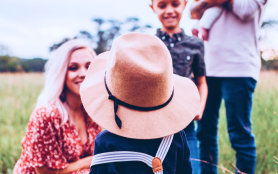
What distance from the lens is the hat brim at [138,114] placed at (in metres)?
0.94

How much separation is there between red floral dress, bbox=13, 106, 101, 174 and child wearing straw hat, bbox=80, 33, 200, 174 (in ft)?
2.62

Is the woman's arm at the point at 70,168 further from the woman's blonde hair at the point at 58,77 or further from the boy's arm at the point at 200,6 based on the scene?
the boy's arm at the point at 200,6

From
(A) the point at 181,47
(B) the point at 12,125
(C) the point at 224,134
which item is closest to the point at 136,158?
(A) the point at 181,47

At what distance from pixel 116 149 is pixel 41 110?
41.3 inches

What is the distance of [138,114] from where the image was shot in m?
0.98

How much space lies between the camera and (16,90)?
20.8 ft

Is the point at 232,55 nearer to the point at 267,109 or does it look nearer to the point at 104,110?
the point at 104,110

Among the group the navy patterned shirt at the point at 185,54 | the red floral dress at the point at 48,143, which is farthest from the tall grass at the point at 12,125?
the navy patterned shirt at the point at 185,54

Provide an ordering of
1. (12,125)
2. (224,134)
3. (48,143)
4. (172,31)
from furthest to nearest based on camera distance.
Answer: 1. (12,125)
2. (224,134)
3. (172,31)
4. (48,143)

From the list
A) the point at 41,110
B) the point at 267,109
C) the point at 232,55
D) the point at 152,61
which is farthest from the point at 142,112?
the point at 267,109

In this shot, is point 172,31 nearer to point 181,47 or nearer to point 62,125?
point 181,47

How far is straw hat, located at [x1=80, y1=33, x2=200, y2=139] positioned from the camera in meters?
0.93

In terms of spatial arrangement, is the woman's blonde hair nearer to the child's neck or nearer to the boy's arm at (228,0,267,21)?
the child's neck

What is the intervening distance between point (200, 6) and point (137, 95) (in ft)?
4.70
